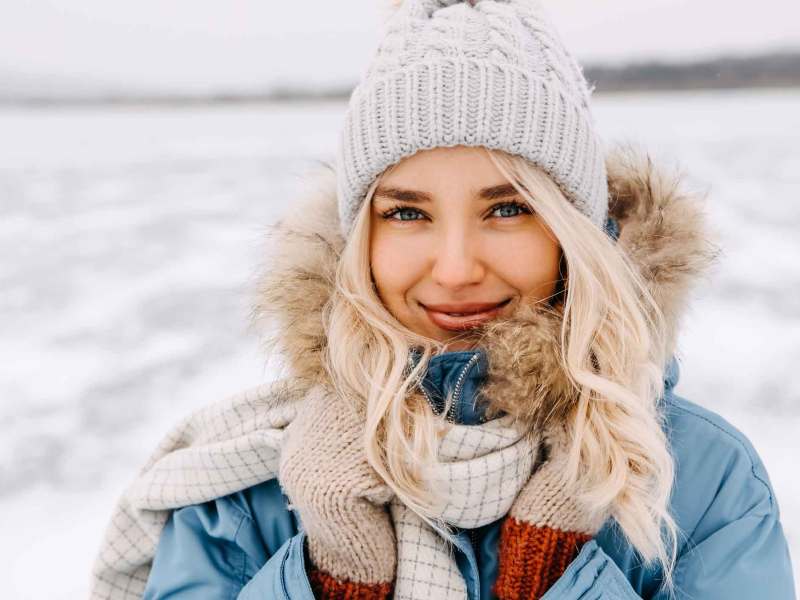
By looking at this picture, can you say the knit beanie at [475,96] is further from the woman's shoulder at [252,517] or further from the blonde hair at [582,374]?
the woman's shoulder at [252,517]

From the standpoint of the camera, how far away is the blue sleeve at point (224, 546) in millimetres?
1119

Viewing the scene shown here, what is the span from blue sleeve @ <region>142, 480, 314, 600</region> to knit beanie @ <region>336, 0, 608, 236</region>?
55cm

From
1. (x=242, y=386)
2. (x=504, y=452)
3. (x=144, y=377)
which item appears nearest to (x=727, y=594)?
(x=504, y=452)

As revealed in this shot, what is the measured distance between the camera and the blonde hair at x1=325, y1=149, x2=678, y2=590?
3.37 ft

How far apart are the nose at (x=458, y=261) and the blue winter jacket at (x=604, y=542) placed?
113 mm

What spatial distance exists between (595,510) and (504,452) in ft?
0.50

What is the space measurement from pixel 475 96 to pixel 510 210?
0.59ft

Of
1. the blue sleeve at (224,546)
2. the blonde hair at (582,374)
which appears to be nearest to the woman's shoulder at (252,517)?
the blue sleeve at (224,546)

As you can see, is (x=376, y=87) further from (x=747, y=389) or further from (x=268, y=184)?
(x=268, y=184)

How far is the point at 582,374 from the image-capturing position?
1.06 metres

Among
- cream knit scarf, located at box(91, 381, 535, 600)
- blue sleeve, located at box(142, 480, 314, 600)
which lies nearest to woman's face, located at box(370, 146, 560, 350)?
cream knit scarf, located at box(91, 381, 535, 600)

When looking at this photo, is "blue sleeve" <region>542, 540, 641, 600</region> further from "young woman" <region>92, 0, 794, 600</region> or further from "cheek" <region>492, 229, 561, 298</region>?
"cheek" <region>492, 229, 561, 298</region>

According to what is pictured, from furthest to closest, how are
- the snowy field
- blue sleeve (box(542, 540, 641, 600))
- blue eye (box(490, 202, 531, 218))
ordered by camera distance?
the snowy field
blue eye (box(490, 202, 531, 218))
blue sleeve (box(542, 540, 641, 600))

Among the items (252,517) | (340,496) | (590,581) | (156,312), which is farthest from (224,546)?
(156,312)
